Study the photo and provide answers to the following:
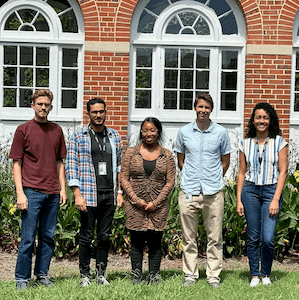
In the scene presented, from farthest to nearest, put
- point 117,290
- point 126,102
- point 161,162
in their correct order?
point 126,102 → point 161,162 → point 117,290

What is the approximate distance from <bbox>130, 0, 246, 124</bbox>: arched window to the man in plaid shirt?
13.9ft

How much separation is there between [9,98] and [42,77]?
2.39 ft

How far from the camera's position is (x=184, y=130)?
4590 mm

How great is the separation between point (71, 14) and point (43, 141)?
16.3 feet

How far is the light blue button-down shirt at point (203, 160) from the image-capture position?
447cm

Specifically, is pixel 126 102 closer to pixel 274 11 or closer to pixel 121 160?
pixel 274 11

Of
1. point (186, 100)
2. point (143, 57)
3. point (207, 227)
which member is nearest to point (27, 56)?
point (143, 57)

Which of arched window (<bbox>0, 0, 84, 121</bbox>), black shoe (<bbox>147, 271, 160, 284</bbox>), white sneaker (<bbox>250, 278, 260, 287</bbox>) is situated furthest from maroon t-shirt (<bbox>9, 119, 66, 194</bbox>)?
arched window (<bbox>0, 0, 84, 121</bbox>)

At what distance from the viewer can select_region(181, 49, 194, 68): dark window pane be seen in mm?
8766

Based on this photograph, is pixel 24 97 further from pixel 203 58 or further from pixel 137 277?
pixel 137 277

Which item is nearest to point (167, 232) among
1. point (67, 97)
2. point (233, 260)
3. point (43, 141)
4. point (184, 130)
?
point (233, 260)

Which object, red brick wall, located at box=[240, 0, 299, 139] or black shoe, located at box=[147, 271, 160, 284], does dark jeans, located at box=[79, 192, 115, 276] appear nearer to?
black shoe, located at box=[147, 271, 160, 284]

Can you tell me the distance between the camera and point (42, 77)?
8672mm

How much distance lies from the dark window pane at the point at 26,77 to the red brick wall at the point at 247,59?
45.0 inches
